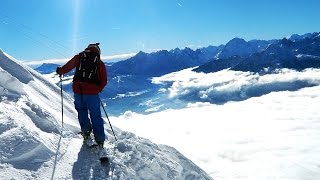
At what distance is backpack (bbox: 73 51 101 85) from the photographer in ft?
29.4

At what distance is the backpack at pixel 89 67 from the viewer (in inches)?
353

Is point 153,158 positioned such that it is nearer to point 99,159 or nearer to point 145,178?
point 145,178

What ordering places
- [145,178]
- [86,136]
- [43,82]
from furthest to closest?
[43,82] → [86,136] → [145,178]

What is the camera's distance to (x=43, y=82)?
1720cm

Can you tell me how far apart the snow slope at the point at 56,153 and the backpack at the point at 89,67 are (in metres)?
1.81

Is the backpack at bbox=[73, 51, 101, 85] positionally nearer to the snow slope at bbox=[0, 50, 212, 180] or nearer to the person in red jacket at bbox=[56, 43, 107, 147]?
the person in red jacket at bbox=[56, 43, 107, 147]

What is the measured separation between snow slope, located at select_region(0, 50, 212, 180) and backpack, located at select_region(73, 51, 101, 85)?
5.94ft

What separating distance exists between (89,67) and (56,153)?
2196 mm

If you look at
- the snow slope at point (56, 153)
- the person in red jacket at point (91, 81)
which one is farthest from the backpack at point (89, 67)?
the snow slope at point (56, 153)

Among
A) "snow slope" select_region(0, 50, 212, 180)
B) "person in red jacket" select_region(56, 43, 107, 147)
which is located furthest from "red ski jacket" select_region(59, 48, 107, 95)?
"snow slope" select_region(0, 50, 212, 180)

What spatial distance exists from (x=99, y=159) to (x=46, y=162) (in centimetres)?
117

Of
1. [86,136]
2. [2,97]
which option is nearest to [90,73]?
[86,136]

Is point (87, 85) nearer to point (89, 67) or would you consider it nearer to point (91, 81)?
point (91, 81)

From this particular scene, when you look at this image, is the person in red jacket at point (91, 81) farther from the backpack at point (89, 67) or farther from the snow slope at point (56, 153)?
the snow slope at point (56, 153)
